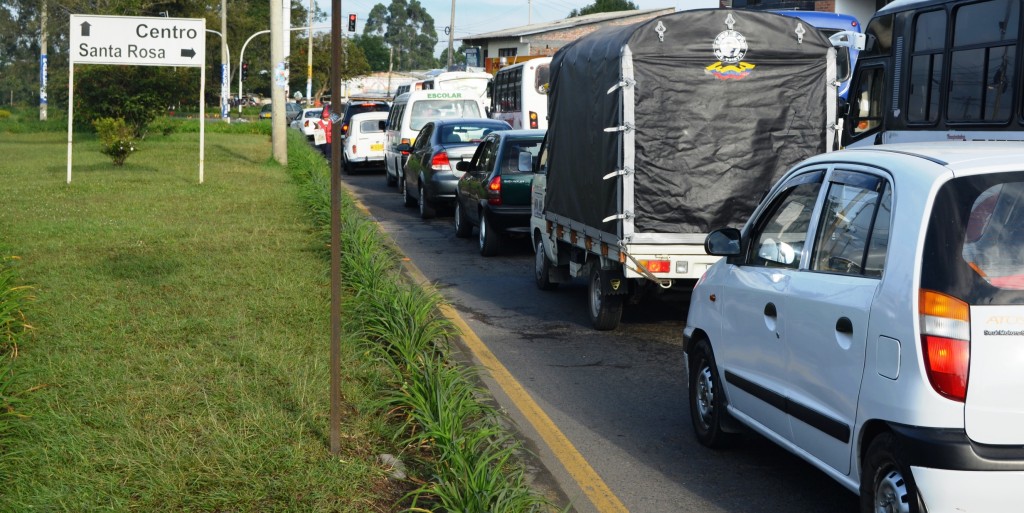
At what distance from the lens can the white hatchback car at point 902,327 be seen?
166 inches

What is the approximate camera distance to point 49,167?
26.9m

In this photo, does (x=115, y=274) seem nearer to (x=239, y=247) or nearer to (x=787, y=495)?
(x=239, y=247)

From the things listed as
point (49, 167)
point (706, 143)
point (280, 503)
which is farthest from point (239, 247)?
point (49, 167)

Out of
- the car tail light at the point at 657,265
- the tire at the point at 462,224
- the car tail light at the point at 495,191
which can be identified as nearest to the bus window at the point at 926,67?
the car tail light at the point at 495,191

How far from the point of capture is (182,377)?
7.24 meters

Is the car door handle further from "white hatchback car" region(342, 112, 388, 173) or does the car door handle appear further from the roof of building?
the roof of building

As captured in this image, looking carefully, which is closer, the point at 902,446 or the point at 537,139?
the point at 902,446

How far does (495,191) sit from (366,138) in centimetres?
1672

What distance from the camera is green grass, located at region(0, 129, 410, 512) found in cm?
534

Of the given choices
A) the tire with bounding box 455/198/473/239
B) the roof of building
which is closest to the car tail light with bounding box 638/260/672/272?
the tire with bounding box 455/198/473/239

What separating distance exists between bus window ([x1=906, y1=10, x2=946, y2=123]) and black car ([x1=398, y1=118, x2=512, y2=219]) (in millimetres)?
6617

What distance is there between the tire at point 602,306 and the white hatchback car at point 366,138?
2106 centimetres

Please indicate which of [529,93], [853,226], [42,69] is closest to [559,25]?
[42,69]

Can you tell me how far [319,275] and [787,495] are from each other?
6.53 meters
